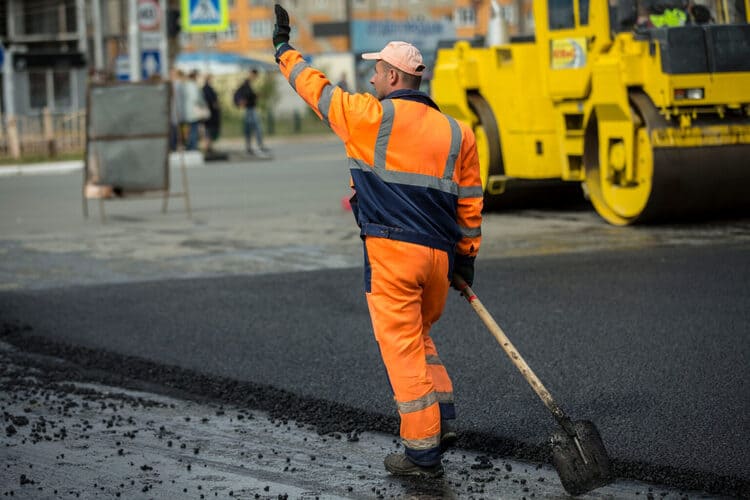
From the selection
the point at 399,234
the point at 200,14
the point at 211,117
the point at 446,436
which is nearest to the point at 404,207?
the point at 399,234

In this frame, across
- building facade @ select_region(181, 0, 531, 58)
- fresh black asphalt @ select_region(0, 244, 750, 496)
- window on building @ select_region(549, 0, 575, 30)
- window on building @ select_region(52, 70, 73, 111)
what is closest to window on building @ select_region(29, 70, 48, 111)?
window on building @ select_region(52, 70, 73, 111)

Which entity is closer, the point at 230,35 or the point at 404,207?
the point at 404,207

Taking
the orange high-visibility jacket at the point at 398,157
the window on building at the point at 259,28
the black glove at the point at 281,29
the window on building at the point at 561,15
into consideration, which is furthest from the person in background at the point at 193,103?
the window on building at the point at 259,28

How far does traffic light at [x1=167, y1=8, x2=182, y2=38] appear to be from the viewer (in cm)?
2620

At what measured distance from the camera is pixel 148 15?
26.0 meters

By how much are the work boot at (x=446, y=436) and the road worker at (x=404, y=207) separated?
8cm

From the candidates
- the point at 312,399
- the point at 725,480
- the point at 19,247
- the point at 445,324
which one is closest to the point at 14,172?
the point at 19,247

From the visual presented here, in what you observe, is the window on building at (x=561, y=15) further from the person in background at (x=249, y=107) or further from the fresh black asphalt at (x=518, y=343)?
the person in background at (x=249, y=107)

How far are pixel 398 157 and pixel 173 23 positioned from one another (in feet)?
72.2

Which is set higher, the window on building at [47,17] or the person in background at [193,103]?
the window on building at [47,17]

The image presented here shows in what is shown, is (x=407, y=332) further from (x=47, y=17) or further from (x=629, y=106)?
(x=47, y=17)

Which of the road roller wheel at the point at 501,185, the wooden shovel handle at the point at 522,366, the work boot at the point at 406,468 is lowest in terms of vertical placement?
the work boot at the point at 406,468

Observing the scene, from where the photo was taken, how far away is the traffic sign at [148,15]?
25875 mm

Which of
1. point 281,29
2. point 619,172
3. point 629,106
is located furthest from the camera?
point 619,172
